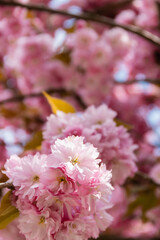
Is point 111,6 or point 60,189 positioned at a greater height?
point 111,6

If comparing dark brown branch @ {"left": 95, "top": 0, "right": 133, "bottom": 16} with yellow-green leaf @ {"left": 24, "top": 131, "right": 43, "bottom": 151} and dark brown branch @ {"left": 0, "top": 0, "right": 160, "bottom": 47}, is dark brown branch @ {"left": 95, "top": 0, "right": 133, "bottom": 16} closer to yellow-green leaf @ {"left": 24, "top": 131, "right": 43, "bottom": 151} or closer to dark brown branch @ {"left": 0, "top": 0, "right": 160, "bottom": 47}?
dark brown branch @ {"left": 0, "top": 0, "right": 160, "bottom": 47}

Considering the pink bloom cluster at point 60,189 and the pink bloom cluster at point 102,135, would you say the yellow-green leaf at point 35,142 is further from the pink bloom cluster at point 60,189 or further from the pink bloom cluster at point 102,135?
the pink bloom cluster at point 60,189

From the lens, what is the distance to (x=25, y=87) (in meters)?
3.52

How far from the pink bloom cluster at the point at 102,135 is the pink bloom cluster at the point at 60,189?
287 millimetres

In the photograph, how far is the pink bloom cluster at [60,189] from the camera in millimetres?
876

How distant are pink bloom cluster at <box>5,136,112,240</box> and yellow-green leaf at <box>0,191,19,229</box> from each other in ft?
0.13

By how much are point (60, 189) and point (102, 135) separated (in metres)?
0.40

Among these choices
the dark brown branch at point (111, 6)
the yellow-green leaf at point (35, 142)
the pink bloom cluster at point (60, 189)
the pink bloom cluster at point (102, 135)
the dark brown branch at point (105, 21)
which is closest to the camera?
the pink bloom cluster at point (60, 189)

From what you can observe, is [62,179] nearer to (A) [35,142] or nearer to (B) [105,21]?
(A) [35,142]

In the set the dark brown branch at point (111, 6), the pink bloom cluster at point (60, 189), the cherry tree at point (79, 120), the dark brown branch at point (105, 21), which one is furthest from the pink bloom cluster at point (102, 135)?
the dark brown branch at point (111, 6)

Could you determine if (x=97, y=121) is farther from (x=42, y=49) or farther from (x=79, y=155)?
(x=42, y=49)

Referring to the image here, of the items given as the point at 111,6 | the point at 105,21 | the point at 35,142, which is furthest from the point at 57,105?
the point at 111,6

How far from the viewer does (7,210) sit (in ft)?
3.12

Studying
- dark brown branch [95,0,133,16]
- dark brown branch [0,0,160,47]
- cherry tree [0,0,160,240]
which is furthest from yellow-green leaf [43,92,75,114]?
dark brown branch [95,0,133,16]
